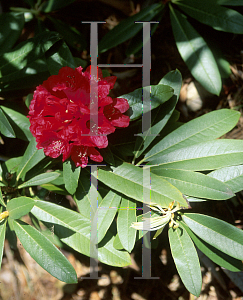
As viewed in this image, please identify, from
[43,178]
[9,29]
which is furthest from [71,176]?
[9,29]

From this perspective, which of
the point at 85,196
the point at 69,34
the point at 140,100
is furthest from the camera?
the point at 69,34

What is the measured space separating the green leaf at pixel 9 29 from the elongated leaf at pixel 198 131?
2.52 ft

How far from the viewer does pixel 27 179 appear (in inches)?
39.3

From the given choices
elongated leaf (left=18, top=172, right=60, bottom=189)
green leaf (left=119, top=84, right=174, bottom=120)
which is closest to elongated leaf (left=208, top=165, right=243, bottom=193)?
green leaf (left=119, top=84, right=174, bottom=120)

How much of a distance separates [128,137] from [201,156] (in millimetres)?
308

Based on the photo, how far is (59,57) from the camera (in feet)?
3.06

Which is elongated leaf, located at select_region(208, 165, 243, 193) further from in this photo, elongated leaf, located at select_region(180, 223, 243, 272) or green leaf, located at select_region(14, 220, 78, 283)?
green leaf, located at select_region(14, 220, 78, 283)

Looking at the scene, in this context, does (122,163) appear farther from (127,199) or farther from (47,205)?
(47,205)

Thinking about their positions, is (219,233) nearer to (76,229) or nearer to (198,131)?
(198,131)

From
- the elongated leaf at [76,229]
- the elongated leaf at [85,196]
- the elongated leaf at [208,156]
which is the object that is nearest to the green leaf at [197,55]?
the elongated leaf at [208,156]

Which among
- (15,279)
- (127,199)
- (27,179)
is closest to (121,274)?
(15,279)

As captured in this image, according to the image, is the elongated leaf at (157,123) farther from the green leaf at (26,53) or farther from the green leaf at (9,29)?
the green leaf at (9,29)

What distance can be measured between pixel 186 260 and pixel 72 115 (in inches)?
26.6

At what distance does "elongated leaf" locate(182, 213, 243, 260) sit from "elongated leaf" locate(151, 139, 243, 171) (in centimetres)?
20
